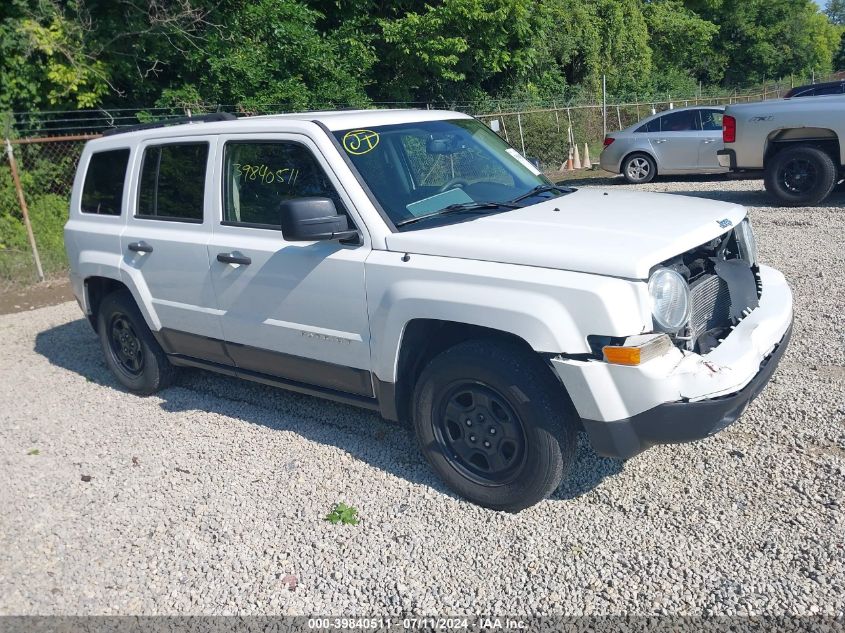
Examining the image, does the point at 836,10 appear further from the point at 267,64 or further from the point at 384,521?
the point at 384,521

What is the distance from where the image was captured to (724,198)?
42.1 feet

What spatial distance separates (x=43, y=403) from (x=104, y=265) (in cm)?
134

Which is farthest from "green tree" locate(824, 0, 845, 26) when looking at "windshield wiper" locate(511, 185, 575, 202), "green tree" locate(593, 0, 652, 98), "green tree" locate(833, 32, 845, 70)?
"windshield wiper" locate(511, 185, 575, 202)

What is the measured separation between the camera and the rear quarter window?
19.1ft

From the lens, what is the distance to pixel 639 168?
1582 centimetres

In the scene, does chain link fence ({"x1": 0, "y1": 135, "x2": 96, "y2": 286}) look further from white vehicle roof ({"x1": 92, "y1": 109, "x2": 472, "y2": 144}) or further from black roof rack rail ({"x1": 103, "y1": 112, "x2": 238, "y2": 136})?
white vehicle roof ({"x1": 92, "y1": 109, "x2": 472, "y2": 144})

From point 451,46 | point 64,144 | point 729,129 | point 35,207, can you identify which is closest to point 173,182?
point 729,129

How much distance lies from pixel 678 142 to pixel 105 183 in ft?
39.7

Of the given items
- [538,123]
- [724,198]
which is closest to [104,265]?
[724,198]

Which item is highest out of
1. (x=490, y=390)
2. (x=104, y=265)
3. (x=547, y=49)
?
(x=547, y=49)

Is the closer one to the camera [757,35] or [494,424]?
[494,424]

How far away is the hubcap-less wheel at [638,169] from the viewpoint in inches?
620

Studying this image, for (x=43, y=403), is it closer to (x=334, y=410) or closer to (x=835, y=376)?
(x=334, y=410)

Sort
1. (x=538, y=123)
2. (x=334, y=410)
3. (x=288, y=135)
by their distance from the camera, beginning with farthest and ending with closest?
(x=538, y=123) → (x=334, y=410) → (x=288, y=135)
